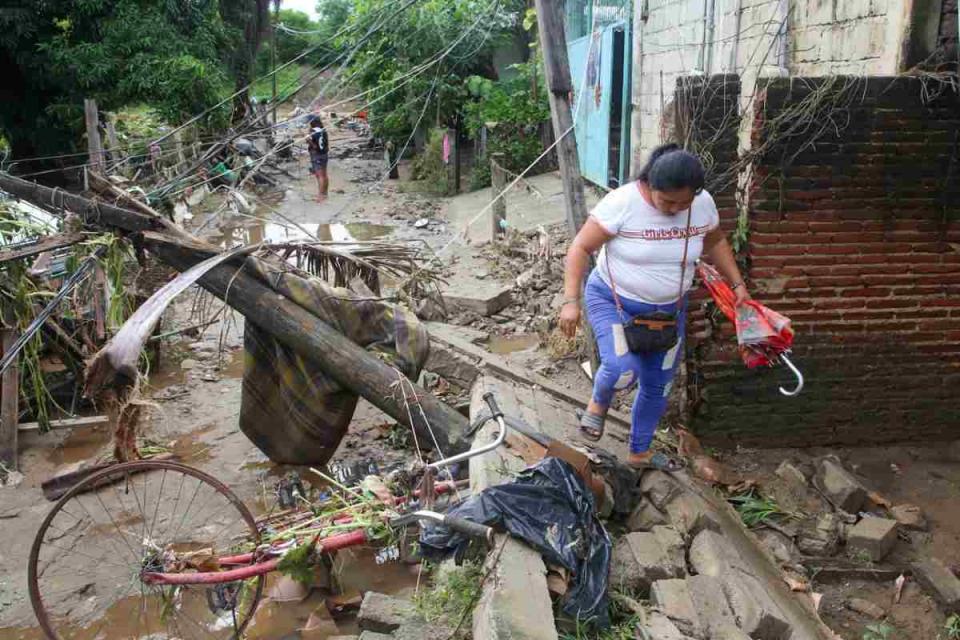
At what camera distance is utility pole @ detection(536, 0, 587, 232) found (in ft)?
17.3

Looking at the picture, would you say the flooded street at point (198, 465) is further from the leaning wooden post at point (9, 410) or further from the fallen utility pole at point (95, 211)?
the fallen utility pole at point (95, 211)

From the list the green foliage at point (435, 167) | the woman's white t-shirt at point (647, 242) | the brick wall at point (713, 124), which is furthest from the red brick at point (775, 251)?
the green foliage at point (435, 167)

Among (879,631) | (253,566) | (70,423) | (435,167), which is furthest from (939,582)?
(435,167)

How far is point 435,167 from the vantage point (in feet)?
60.8

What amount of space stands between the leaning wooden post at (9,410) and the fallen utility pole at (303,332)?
5.26 feet

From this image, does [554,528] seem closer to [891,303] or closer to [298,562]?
[298,562]

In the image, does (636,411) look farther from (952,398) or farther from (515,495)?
(952,398)

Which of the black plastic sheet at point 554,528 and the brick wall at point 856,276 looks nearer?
the black plastic sheet at point 554,528

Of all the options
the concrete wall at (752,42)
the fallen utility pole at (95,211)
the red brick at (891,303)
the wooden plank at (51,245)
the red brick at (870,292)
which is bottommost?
the red brick at (891,303)

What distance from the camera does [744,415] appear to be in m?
5.21

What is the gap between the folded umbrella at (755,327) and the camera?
4.11 m

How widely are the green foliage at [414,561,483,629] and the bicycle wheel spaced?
113 cm

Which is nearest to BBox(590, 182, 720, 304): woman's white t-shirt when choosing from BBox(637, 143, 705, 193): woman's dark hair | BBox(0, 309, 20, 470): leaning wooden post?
BBox(637, 143, 705, 193): woman's dark hair

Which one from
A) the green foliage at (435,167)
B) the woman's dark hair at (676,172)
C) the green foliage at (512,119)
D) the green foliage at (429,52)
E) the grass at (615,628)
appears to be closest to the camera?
the grass at (615,628)
